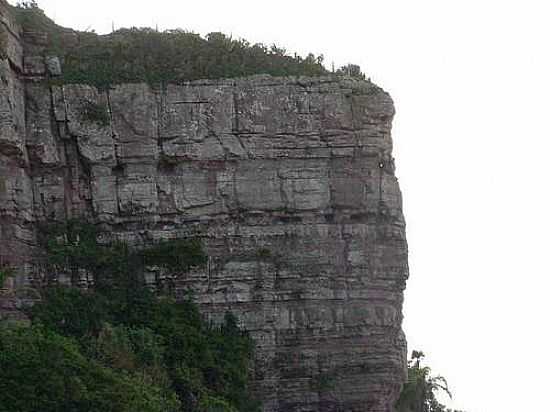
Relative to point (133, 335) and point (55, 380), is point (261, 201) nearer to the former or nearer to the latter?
point (133, 335)

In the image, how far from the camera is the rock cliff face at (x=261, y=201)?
126 ft

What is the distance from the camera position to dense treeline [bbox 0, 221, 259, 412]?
1259 inches

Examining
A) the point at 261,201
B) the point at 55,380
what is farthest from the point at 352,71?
the point at 55,380

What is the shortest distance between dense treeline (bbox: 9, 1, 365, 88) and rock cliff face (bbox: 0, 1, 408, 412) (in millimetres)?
500

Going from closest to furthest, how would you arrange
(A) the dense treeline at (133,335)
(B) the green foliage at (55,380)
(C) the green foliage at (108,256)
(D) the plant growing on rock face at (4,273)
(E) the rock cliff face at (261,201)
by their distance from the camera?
(B) the green foliage at (55,380) < (A) the dense treeline at (133,335) < (D) the plant growing on rock face at (4,273) < (C) the green foliage at (108,256) < (E) the rock cliff face at (261,201)

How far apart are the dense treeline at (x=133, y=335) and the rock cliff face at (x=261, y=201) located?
1.83 ft

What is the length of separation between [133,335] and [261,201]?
513 centimetres

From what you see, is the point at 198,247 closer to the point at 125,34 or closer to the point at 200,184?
the point at 200,184

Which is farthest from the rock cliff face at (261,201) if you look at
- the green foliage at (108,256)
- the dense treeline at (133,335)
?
the dense treeline at (133,335)

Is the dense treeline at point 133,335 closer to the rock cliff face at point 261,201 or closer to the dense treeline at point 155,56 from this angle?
the rock cliff face at point 261,201

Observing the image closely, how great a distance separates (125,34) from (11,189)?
5999 mm

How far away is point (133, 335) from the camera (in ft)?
118

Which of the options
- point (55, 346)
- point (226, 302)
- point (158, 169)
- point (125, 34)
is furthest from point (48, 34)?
point (55, 346)

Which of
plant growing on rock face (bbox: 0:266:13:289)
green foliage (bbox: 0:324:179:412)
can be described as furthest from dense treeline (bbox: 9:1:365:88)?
green foliage (bbox: 0:324:179:412)
